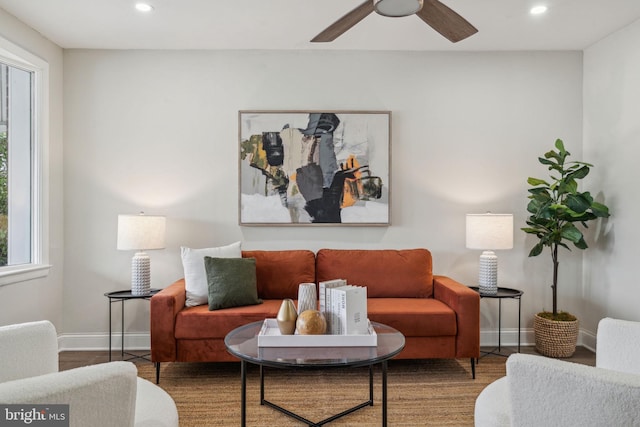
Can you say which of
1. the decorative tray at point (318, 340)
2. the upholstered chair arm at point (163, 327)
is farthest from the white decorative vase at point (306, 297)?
the upholstered chair arm at point (163, 327)

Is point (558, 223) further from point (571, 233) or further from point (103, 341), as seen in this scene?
point (103, 341)

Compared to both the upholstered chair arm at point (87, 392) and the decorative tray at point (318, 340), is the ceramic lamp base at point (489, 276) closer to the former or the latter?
the decorative tray at point (318, 340)

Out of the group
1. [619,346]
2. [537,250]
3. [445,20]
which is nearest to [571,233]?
[537,250]

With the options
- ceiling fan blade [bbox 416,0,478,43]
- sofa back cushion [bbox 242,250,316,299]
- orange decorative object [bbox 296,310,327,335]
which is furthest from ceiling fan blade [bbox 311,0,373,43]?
sofa back cushion [bbox 242,250,316,299]

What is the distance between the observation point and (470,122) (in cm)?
388

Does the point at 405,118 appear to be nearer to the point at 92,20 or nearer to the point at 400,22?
the point at 400,22

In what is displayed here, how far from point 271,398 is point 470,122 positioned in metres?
2.92

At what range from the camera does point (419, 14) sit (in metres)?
2.11

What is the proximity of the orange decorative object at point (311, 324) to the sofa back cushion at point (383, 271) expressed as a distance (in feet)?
4.55

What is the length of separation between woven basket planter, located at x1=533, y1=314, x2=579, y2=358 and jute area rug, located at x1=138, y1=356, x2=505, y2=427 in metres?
0.45

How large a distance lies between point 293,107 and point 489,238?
2.07m

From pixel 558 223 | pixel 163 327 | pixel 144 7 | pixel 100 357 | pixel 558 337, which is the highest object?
pixel 144 7

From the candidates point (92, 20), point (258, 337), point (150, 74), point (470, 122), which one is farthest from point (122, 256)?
point (470, 122)

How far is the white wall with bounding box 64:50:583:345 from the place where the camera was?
3.78 meters
